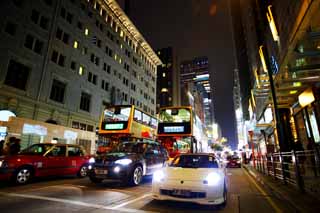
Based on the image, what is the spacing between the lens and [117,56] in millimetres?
40188

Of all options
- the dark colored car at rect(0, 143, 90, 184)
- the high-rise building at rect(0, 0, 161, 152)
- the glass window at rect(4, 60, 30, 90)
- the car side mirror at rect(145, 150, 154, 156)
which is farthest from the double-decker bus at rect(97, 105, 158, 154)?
the glass window at rect(4, 60, 30, 90)

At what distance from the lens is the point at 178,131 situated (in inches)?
647

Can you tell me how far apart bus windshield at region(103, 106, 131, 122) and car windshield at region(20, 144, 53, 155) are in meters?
6.04

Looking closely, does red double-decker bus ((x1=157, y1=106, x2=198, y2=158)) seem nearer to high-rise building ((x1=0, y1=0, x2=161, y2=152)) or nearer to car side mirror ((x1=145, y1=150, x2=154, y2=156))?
car side mirror ((x1=145, y1=150, x2=154, y2=156))

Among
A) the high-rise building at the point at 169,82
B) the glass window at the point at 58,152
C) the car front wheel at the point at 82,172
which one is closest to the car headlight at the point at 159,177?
the glass window at the point at 58,152

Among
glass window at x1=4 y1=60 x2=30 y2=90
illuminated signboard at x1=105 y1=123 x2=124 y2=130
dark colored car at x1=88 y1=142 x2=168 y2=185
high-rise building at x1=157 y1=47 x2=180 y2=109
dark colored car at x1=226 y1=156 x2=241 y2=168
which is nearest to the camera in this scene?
dark colored car at x1=88 y1=142 x2=168 y2=185

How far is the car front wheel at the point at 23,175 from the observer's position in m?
8.48

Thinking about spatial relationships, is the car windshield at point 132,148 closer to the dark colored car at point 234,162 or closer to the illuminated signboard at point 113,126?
the illuminated signboard at point 113,126

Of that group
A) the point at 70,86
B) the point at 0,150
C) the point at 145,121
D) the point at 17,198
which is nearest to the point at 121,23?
the point at 70,86

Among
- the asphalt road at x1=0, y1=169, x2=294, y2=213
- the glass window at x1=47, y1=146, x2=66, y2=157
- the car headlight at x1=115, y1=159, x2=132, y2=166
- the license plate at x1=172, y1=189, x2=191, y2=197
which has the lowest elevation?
the asphalt road at x1=0, y1=169, x2=294, y2=213

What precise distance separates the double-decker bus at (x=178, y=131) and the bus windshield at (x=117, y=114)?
3128 millimetres

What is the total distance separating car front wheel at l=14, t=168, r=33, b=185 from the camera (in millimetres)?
8482

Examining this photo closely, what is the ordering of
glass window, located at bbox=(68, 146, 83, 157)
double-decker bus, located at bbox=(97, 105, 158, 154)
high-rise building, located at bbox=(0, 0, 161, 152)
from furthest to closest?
high-rise building, located at bbox=(0, 0, 161, 152) < double-decker bus, located at bbox=(97, 105, 158, 154) < glass window, located at bbox=(68, 146, 83, 157)

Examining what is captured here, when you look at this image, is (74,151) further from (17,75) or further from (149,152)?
(17,75)
